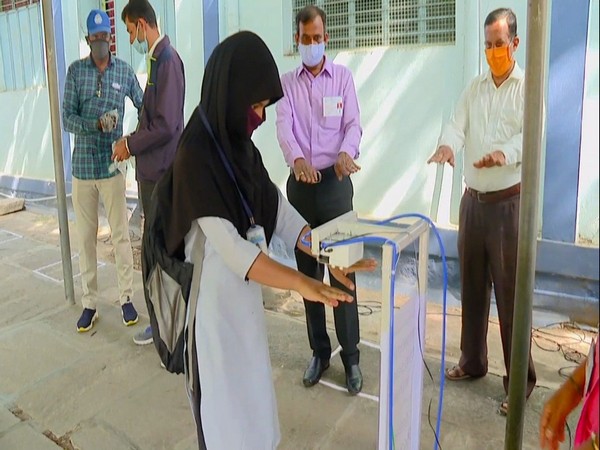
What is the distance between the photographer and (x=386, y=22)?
405 centimetres

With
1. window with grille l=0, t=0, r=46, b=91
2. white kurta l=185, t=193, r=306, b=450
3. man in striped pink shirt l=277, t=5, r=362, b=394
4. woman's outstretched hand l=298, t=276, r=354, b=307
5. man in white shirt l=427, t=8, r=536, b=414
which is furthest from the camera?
window with grille l=0, t=0, r=46, b=91

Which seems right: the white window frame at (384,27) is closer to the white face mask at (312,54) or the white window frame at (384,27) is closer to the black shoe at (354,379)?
the white face mask at (312,54)

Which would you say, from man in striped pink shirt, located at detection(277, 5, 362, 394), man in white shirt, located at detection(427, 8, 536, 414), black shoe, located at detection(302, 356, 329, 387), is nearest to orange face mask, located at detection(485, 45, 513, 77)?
man in white shirt, located at detection(427, 8, 536, 414)

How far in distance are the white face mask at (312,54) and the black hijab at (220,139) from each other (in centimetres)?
115

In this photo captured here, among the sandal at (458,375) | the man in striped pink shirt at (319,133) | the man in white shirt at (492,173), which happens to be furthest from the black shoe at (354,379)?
the man in white shirt at (492,173)

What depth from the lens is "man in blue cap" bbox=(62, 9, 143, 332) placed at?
3.26 metres

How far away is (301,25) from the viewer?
2732mm

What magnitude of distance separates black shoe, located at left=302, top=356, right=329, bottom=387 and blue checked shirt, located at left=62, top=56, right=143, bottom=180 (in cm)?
161

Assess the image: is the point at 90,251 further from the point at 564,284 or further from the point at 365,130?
the point at 564,284

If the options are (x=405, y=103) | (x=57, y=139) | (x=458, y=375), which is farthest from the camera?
(x=405, y=103)

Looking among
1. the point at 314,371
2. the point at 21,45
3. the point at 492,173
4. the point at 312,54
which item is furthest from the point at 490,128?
the point at 21,45

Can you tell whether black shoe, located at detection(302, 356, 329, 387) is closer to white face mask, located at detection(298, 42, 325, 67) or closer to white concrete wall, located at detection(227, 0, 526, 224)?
white face mask, located at detection(298, 42, 325, 67)

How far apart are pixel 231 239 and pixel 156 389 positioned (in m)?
1.59

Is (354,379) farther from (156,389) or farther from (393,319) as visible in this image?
(393,319)
